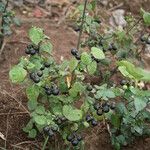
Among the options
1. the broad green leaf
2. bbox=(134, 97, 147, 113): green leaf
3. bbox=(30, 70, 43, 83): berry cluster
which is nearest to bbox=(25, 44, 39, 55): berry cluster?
bbox=(30, 70, 43, 83): berry cluster

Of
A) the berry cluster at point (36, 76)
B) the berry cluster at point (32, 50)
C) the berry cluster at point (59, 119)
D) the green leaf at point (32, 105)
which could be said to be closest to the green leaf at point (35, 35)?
the berry cluster at point (32, 50)

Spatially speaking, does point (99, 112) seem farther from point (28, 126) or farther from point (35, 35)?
point (35, 35)

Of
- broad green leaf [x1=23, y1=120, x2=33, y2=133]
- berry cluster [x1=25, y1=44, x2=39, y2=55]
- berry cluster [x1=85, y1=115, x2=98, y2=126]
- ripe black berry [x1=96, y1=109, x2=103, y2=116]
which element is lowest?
broad green leaf [x1=23, y1=120, x2=33, y2=133]

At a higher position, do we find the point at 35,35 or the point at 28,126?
the point at 35,35

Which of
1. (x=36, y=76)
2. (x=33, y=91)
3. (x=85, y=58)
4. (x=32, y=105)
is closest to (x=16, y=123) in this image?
(x=32, y=105)

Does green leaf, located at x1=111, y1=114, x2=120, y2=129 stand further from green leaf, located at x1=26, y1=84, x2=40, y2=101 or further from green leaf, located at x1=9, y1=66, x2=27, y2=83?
green leaf, located at x1=9, y1=66, x2=27, y2=83

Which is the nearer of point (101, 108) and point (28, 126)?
point (101, 108)
